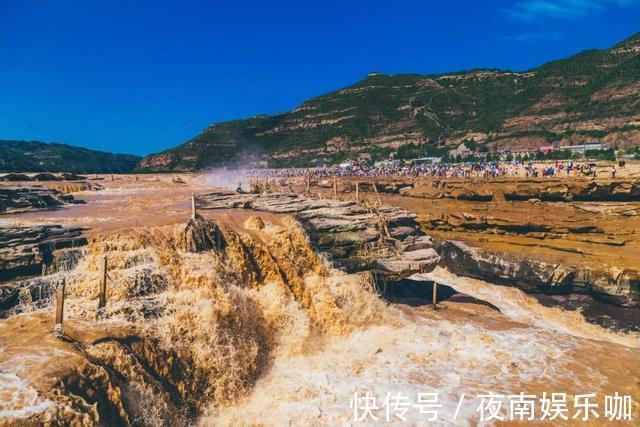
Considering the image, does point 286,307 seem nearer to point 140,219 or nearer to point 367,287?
point 367,287

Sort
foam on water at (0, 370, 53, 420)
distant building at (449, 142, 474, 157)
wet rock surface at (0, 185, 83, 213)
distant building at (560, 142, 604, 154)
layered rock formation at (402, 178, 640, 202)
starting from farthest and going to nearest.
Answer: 1. distant building at (449, 142, 474, 157)
2. distant building at (560, 142, 604, 154)
3. layered rock formation at (402, 178, 640, 202)
4. wet rock surface at (0, 185, 83, 213)
5. foam on water at (0, 370, 53, 420)

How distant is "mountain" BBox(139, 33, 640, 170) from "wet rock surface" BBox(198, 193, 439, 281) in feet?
184

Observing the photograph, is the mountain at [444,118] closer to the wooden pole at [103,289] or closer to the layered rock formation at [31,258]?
the wooden pole at [103,289]

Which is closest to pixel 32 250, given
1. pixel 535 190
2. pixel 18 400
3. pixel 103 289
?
pixel 103 289

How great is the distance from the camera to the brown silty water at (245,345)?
7723 mm

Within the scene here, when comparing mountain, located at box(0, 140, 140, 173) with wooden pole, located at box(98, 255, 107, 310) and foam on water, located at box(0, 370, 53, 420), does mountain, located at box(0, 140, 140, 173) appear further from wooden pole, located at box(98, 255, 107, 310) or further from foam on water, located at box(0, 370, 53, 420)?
foam on water, located at box(0, 370, 53, 420)

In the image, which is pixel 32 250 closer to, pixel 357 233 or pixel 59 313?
pixel 59 313

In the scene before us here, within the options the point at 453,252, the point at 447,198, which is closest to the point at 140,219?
the point at 453,252

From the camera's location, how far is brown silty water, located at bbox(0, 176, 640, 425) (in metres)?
7.72

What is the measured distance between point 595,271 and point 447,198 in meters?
13.4

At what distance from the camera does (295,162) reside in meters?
100

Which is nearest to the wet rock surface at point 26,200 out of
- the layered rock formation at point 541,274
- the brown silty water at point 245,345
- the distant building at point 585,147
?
the brown silty water at point 245,345

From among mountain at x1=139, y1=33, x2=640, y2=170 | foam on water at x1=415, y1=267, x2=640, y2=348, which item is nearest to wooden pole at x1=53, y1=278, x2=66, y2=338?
foam on water at x1=415, y1=267, x2=640, y2=348

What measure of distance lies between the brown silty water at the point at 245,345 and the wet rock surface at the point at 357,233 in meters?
1.07
